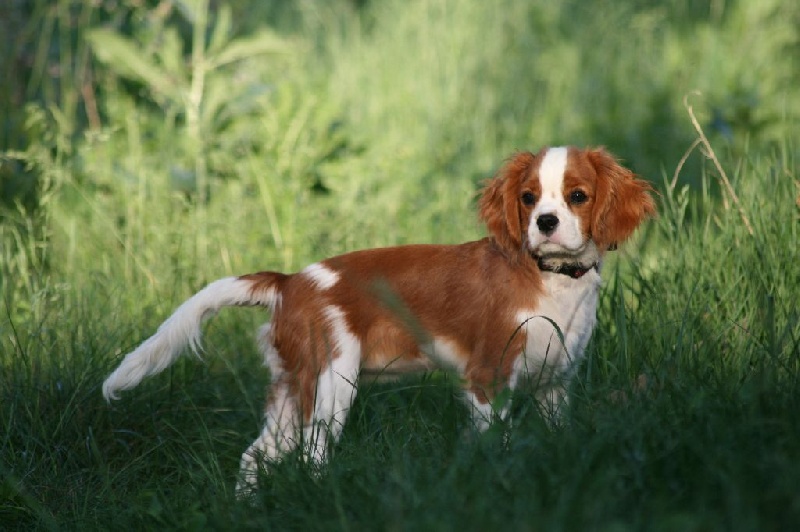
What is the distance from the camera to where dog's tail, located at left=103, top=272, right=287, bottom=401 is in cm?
333

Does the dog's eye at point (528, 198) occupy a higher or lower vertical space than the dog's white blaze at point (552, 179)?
lower

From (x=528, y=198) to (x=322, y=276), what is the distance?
77 cm

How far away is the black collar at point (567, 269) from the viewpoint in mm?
3508

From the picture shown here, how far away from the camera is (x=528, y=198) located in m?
3.56

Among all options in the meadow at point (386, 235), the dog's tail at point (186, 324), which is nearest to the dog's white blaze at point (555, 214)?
the meadow at point (386, 235)

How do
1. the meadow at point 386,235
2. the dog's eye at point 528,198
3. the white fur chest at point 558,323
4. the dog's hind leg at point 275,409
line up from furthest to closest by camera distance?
the dog's eye at point 528,198
the white fur chest at point 558,323
the dog's hind leg at point 275,409
the meadow at point 386,235

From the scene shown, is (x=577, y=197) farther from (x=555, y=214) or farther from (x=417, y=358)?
(x=417, y=358)

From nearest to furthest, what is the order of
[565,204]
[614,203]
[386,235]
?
[565,204] → [614,203] → [386,235]

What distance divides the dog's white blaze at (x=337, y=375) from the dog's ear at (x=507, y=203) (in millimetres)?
637

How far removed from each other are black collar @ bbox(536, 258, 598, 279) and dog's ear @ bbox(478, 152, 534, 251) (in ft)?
0.37

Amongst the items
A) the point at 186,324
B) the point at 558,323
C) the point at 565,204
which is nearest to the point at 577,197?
the point at 565,204

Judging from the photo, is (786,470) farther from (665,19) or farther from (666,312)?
(665,19)

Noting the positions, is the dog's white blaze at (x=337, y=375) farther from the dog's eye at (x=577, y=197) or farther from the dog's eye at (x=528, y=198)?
the dog's eye at (x=577, y=197)

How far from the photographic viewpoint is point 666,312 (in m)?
3.65
